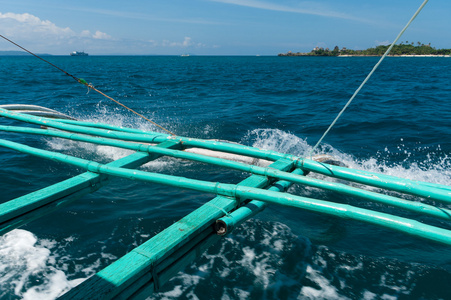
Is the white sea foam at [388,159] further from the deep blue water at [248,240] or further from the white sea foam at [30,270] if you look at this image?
the white sea foam at [30,270]

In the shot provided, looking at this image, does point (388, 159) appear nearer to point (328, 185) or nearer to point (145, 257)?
point (328, 185)

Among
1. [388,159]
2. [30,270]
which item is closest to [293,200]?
[30,270]

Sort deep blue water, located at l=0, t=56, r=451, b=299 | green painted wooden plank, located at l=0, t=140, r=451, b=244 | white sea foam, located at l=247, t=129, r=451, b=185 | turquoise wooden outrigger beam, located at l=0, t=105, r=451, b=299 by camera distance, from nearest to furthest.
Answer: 1. turquoise wooden outrigger beam, located at l=0, t=105, r=451, b=299
2. green painted wooden plank, located at l=0, t=140, r=451, b=244
3. deep blue water, located at l=0, t=56, r=451, b=299
4. white sea foam, located at l=247, t=129, r=451, b=185

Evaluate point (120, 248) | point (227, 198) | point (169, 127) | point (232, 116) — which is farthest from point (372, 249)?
point (232, 116)

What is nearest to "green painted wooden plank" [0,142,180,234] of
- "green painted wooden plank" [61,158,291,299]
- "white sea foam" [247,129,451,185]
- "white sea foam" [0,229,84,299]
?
"white sea foam" [0,229,84,299]

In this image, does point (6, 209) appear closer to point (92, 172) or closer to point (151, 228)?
point (92, 172)

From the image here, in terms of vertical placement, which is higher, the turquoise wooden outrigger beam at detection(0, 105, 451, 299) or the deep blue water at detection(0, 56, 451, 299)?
the turquoise wooden outrigger beam at detection(0, 105, 451, 299)

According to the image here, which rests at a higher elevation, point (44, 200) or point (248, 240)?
point (44, 200)

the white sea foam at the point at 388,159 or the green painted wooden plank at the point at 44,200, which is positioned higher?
the green painted wooden plank at the point at 44,200

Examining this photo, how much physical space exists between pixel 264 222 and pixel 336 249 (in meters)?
1.14

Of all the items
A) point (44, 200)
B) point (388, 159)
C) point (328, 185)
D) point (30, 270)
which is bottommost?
point (30, 270)

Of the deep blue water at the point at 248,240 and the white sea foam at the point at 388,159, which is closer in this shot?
the deep blue water at the point at 248,240

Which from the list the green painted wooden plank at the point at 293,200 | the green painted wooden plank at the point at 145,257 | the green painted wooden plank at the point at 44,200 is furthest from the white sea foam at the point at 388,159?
the green painted wooden plank at the point at 44,200

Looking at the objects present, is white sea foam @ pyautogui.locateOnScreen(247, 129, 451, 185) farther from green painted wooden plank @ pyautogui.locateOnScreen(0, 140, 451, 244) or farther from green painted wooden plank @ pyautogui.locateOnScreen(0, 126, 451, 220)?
green painted wooden plank @ pyautogui.locateOnScreen(0, 140, 451, 244)
